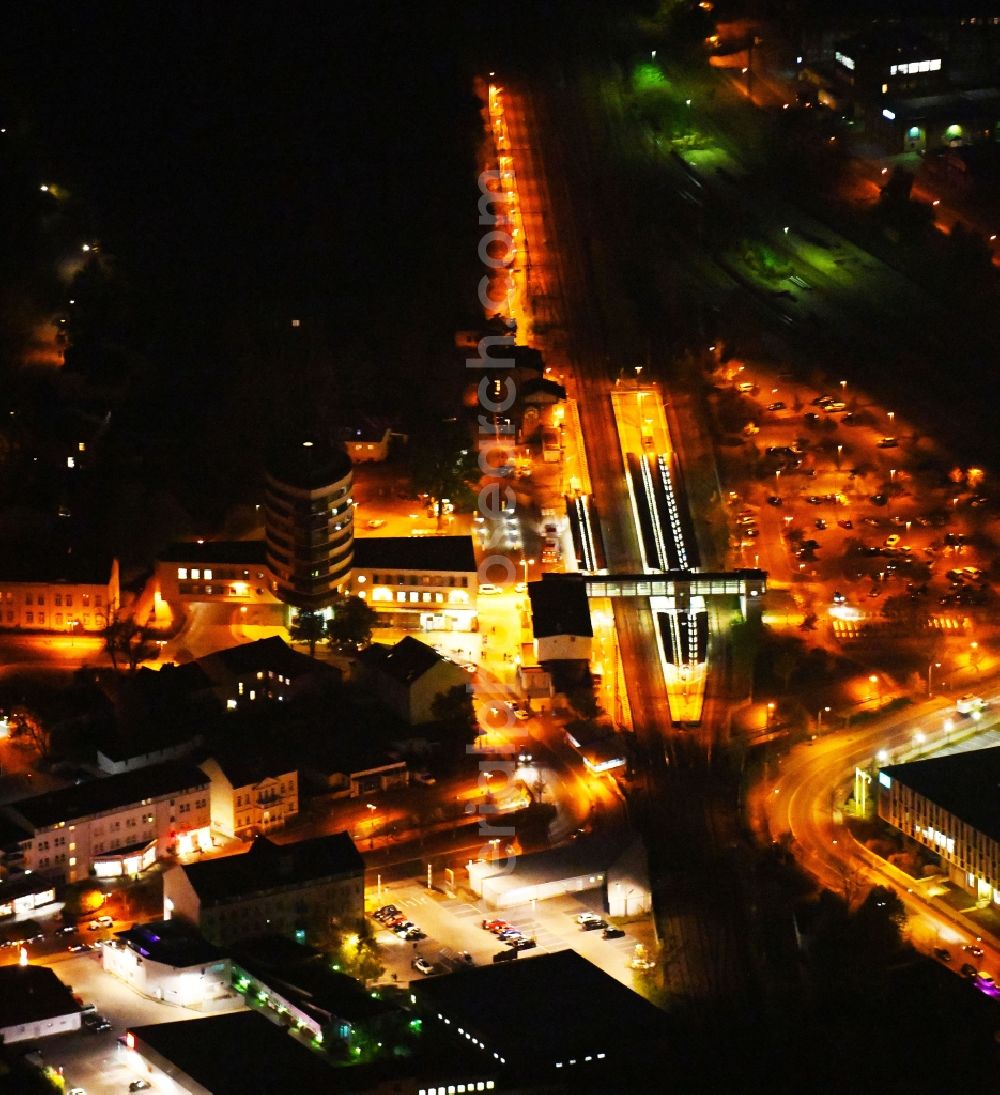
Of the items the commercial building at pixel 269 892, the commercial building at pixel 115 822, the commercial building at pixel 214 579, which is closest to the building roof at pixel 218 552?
the commercial building at pixel 214 579

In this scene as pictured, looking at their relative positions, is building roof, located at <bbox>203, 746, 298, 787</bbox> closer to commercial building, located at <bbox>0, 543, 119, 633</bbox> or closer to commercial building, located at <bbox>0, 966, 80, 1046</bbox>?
commercial building, located at <bbox>0, 543, 119, 633</bbox>

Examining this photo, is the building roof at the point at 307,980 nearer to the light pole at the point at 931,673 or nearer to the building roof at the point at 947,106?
the light pole at the point at 931,673

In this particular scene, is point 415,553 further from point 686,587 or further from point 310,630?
point 686,587

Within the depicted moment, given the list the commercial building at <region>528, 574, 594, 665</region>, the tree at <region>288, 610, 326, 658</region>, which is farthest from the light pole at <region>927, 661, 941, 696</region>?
the tree at <region>288, 610, 326, 658</region>

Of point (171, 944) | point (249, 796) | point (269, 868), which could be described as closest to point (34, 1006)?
point (171, 944)

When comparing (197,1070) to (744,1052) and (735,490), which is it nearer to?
(744,1052)

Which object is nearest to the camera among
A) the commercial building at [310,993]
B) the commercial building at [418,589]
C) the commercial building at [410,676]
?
the commercial building at [310,993]
